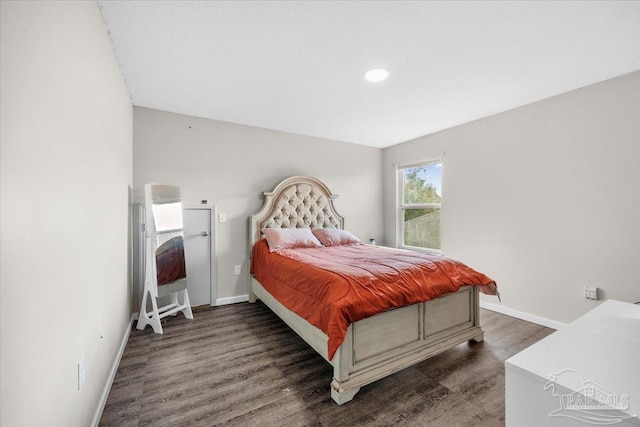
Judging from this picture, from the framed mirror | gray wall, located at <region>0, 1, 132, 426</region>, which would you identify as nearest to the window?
the framed mirror

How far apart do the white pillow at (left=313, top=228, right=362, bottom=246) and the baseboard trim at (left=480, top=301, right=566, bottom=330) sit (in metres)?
1.87

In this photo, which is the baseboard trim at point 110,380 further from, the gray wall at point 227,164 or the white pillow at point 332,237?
the white pillow at point 332,237

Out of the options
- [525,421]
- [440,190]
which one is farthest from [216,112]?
[525,421]

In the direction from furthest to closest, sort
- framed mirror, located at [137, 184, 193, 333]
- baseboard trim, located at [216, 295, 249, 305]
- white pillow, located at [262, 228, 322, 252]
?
baseboard trim, located at [216, 295, 249, 305], white pillow, located at [262, 228, 322, 252], framed mirror, located at [137, 184, 193, 333]

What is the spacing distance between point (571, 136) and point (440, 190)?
5.16 ft

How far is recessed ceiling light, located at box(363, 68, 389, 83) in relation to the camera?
232 cm

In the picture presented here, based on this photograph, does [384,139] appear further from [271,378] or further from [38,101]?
[38,101]

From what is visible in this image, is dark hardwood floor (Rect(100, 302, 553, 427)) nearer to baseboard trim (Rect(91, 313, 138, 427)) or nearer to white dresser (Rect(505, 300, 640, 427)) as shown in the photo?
baseboard trim (Rect(91, 313, 138, 427))

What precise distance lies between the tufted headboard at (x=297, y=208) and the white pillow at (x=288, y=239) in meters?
0.22

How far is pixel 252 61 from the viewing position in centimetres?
219

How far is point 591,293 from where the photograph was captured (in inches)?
102

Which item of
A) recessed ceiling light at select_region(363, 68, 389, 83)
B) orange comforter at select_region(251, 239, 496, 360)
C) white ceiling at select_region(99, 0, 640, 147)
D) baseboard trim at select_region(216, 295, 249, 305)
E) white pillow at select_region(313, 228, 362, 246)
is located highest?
white ceiling at select_region(99, 0, 640, 147)
